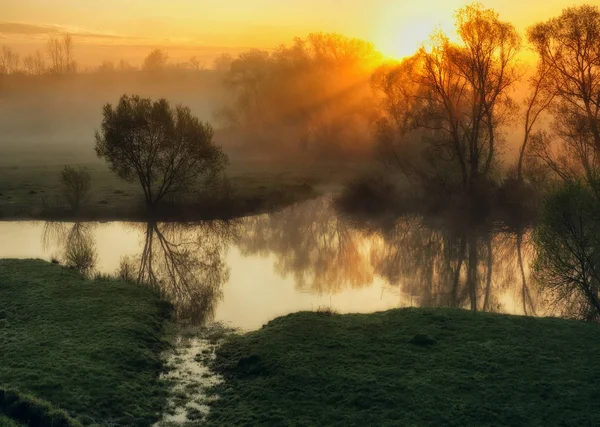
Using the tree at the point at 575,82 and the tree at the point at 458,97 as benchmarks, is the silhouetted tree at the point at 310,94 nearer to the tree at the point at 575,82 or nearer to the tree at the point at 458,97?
the tree at the point at 458,97

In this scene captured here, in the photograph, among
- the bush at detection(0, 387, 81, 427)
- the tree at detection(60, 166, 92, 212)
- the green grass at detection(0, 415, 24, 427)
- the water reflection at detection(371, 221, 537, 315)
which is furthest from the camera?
the tree at detection(60, 166, 92, 212)

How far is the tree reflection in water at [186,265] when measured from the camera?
29875 mm

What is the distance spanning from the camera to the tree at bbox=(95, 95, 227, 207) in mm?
54406

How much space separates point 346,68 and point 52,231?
6210cm

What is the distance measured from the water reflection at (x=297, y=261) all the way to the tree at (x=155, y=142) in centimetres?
650

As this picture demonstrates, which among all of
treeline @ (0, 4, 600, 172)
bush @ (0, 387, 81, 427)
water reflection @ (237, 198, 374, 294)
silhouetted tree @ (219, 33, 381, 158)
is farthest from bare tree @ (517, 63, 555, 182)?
bush @ (0, 387, 81, 427)

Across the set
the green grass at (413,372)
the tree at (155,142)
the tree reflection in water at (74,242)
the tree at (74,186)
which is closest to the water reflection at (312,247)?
the tree at (155,142)

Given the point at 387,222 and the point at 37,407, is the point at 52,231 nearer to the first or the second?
the point at 387,222

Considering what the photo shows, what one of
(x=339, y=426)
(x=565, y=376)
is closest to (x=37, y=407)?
(x=339, y=426)

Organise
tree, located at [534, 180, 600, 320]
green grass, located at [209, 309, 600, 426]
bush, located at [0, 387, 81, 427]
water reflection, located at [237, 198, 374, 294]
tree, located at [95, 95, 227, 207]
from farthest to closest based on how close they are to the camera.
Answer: tree, located at [95, 95, 227, 207] → water reflection, located at [237, 198, 374, 294] → tree, located at [534, 180, 600, 320] → green grass, located at [209, 309, 600, 426] → bush, located at [0, 387, 81, 427]

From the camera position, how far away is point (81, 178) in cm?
5653

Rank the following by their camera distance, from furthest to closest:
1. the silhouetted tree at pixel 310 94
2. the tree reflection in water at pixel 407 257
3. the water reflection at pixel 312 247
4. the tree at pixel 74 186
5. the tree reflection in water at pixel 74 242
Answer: the silhouetted tree at pixel 310 94 < the tree at pixel 74 186 < the tree reflection in water at pixel 74 242 < the water reflection at pixel 312 247 < the tree reflection in water at pixel 407 257

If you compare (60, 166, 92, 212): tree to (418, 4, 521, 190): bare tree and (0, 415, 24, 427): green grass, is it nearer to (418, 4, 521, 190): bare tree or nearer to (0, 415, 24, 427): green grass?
(418, 4, 521, 190): bare tree

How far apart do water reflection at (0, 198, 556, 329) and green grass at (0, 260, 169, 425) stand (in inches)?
123
